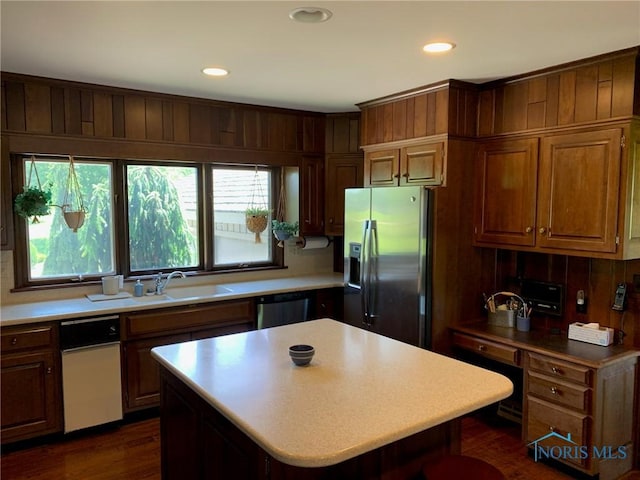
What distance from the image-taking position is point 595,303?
308cm

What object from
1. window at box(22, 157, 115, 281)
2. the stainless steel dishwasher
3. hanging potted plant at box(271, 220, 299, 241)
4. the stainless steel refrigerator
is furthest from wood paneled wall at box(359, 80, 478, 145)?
window at box(22, 157, 115, 281)

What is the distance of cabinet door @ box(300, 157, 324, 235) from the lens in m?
4.41

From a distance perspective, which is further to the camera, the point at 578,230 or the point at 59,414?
the point at 59,414

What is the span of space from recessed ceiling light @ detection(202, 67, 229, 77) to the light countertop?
159 cm

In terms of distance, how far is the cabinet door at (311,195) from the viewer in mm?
4410

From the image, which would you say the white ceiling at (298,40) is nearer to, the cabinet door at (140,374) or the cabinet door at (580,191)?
the cabinet door at (580,191)

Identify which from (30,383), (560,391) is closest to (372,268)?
(560,391)

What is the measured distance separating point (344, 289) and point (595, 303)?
181 centimetres

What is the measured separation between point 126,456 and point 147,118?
235cm

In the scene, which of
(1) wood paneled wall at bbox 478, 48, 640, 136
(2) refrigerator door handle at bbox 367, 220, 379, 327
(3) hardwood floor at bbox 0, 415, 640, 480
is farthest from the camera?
(2) refrigerator door handle at bbox 367, 220, 379, 327

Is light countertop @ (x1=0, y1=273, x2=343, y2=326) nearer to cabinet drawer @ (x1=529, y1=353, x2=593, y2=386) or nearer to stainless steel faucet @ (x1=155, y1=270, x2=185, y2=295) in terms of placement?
stainless steel faucet @ (x1=155, y1=270, x2=185, y2=295)

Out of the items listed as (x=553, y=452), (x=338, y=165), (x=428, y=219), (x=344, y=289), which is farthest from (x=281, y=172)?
(x=553, y=452)

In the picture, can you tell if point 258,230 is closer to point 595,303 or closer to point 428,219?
point 428,219

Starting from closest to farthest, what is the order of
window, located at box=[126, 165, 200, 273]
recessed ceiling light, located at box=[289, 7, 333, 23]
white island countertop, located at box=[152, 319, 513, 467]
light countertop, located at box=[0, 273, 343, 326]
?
1. white island countertop, located at box=[152, 319, 513, 467]
2. recessed ceiling light, located at box=[289, 7, 333, 23]
3. light countertop, located at box=[0, 273, 343, 326]
4. window, located at box=[126, 165, 200, 273]
